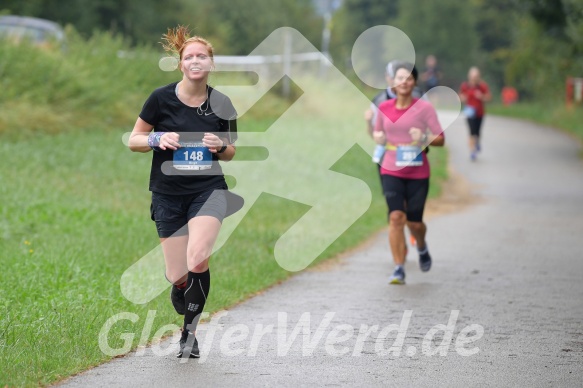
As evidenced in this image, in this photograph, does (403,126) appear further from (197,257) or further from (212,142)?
(197,257)

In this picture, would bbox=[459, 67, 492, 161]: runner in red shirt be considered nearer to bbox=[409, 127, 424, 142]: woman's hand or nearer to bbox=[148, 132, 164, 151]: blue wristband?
bbox=[409, 127, 424, 142]: woman's hand

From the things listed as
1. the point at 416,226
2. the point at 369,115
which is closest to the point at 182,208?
the point at 416,226

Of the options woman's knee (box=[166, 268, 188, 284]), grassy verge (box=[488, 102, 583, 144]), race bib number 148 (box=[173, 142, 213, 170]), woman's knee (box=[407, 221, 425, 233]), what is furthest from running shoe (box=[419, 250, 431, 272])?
grassy verge (box=[488, 102, 583, 144])

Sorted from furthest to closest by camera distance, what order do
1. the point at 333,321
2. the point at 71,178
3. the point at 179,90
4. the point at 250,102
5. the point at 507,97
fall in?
the point at 507,97 < the point at 250,102 < the point at 71,178 < the point at 333,321 < the point at 179,90

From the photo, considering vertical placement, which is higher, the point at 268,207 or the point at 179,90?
the point at 179,90

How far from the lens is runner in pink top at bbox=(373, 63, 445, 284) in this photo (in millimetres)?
10766

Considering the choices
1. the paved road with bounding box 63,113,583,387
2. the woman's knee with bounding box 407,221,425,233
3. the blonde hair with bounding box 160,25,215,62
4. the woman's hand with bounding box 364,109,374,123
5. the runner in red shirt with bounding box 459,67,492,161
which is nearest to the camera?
the paved road with bounding box 63,113,583,387

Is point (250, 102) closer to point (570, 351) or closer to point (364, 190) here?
point (364, 190)

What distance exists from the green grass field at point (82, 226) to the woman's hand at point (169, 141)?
4.59 ft

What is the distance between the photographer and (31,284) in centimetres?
951

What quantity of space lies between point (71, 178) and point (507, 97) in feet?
138

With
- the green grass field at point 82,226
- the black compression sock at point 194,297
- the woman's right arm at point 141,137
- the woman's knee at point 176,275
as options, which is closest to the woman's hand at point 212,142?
the woman's right arm at point 141,137

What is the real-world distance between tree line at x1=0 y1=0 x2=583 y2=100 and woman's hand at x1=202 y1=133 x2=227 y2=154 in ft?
50.9

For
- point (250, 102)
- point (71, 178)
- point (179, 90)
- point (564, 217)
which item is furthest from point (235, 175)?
point (179, 90)
